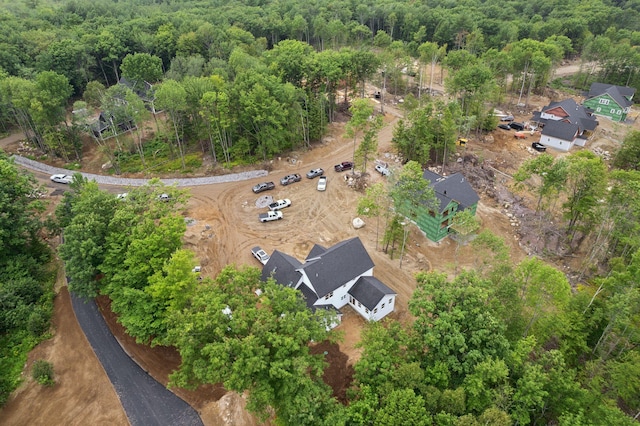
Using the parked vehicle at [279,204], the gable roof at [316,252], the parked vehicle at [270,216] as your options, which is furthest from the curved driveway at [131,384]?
the parked vehicle at [279,204]

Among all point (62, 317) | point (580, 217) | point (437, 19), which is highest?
point (437, 19)

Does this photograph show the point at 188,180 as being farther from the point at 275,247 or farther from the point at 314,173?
the point at 275,247

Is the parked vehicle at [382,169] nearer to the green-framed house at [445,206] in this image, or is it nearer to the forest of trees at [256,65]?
the green-framed house at [445,206]

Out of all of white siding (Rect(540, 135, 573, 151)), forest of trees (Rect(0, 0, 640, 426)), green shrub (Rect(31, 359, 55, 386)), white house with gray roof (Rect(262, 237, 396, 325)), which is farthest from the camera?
white siding (Rect(540, 135, 573, 151))

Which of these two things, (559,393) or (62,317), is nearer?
(559,393)

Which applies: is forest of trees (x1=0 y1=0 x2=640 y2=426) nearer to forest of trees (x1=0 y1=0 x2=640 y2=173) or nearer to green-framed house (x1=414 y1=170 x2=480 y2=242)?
forest of trees (x1=0 y1=0 x2=640 y2=173)

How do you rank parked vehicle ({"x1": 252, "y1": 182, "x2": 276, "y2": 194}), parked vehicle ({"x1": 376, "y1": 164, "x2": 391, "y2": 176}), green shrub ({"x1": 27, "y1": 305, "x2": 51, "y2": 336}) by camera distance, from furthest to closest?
parked vehicle ({"x1": 376, "y1": 164, "x2": 391, "y2": 176}) < parked vehicle ({"x1": 252, "y1": 182, "x2": 276, "y2": 194}) < green shrub ({"x1": 27, "y1": 305, "x2": 51, "y2": 336})

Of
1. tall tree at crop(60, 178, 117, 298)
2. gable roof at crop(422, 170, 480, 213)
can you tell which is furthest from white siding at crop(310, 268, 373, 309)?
tall tree at crop(60, 178, 117, 298)

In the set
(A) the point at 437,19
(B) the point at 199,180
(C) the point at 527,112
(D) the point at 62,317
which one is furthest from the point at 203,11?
(D) the point at 62,317

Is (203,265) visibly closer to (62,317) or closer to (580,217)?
(62,317)
